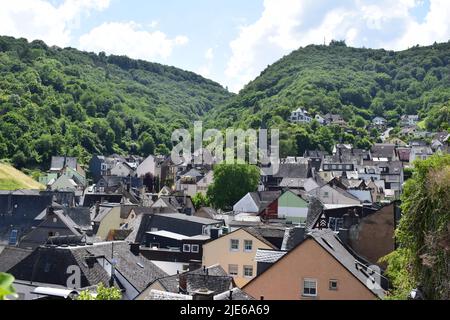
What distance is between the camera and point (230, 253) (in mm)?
31844

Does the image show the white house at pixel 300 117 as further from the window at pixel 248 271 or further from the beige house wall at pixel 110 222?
the window at pixel 248 271

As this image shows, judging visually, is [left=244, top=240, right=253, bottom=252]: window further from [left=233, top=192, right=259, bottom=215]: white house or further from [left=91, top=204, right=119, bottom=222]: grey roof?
[left=233, top=192, right=259, bottom=215]: white house

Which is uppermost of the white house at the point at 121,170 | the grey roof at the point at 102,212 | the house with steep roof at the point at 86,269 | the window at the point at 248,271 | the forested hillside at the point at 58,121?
the forested hillside at the point at 58,121

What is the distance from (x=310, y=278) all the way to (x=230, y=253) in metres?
12.7

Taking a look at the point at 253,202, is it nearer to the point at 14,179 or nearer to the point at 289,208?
the point at 289,208

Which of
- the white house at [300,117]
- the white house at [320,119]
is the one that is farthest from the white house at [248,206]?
the white house at [320,119]

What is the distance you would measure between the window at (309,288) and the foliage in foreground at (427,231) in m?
3.28

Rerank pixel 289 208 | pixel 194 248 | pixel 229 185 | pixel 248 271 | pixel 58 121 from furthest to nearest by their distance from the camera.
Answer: pixel 58 121 < pixel 229 185 < pixel 289 208 < pixel 194 248 < pixel 248 271

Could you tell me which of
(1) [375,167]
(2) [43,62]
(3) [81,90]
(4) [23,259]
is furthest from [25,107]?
(4) [23,259]

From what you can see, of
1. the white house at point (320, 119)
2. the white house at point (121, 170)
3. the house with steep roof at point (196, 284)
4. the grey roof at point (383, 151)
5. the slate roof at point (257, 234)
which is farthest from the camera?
the white house at point (320, 119)

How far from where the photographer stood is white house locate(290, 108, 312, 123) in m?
152

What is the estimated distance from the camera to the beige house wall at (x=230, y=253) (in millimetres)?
31469

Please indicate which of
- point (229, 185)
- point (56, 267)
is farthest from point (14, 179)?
point (56, 267)
